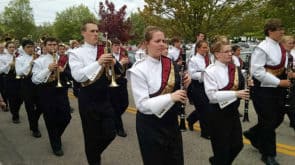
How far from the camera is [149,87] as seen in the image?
147 inches

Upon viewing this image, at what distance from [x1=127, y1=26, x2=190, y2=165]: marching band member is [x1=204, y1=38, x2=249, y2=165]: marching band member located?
0.94m

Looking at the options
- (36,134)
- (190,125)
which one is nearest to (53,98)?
(36,134)

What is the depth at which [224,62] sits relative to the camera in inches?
186

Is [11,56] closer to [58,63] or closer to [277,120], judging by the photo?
[58,63]

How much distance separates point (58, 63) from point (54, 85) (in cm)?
39

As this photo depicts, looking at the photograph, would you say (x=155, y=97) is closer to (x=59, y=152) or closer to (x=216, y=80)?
(x=216, y=80)

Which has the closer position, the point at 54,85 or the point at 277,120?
the point at 277,120

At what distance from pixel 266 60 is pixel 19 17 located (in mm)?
64944

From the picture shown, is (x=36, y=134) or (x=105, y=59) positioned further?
(x=36, y=134)

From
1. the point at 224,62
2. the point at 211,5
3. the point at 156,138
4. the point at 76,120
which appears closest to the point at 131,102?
the point at 76,120

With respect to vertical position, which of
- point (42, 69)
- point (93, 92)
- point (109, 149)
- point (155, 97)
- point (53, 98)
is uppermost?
point (42, 69)

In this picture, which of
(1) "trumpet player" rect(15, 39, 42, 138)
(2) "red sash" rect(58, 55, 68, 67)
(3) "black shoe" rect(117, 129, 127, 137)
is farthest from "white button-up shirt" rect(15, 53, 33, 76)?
(3) "black shoe" rect(117, 129, 127, 137)

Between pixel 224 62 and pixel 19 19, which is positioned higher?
pixel 19 19

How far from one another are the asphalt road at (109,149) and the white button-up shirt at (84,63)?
160 centimetres
